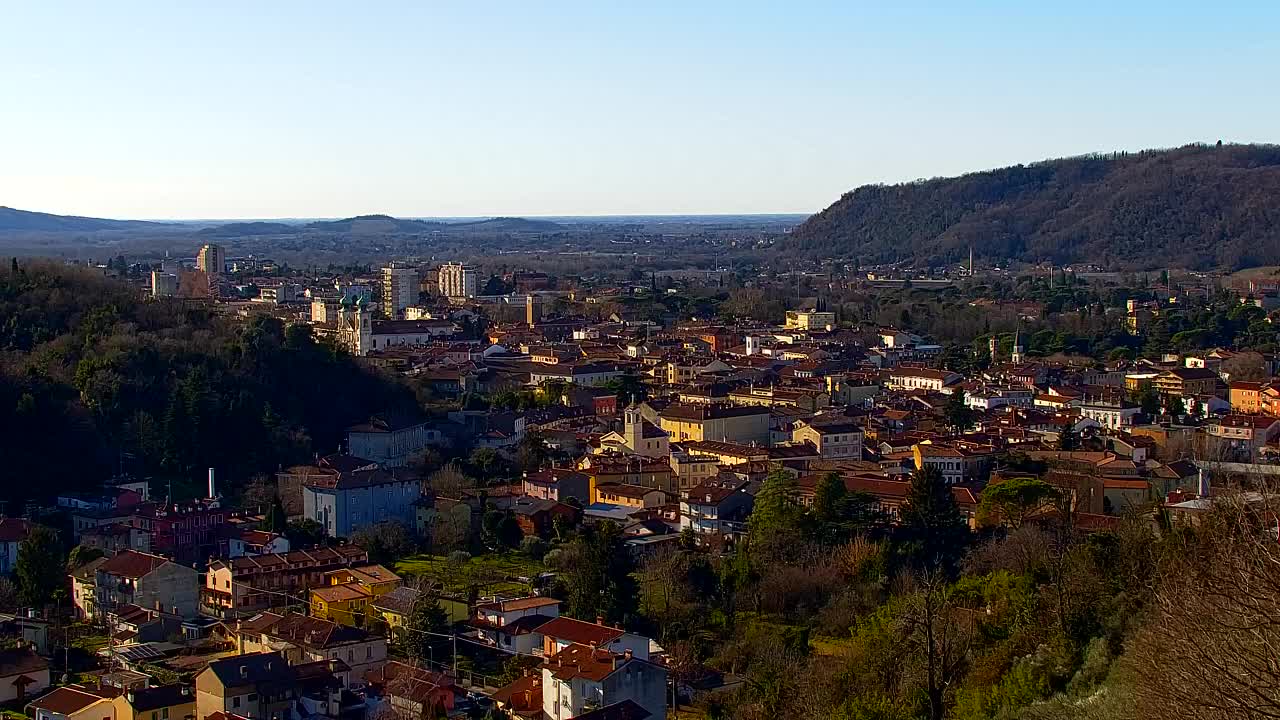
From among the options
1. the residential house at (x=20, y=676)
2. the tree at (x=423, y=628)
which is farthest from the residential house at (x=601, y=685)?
the residential house at (x=20, y=676)

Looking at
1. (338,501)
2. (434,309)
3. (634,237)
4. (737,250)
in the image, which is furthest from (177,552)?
(634,237)

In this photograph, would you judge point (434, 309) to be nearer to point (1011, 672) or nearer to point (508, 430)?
point (508, 430)

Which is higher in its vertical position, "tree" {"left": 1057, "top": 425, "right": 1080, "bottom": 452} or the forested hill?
the forested hill

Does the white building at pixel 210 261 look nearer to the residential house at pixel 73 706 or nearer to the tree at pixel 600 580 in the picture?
the tree at pixel 600 580

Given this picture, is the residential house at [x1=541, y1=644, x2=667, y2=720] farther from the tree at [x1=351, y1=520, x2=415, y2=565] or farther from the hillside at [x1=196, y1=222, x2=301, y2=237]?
the hillside at [x1=196, y1=222, x2=301, y2=237]

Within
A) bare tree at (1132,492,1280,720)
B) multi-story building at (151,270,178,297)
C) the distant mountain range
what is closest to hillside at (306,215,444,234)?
the distant mountain range

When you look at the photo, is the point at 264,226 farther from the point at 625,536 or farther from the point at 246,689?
A: the point at 246,689
